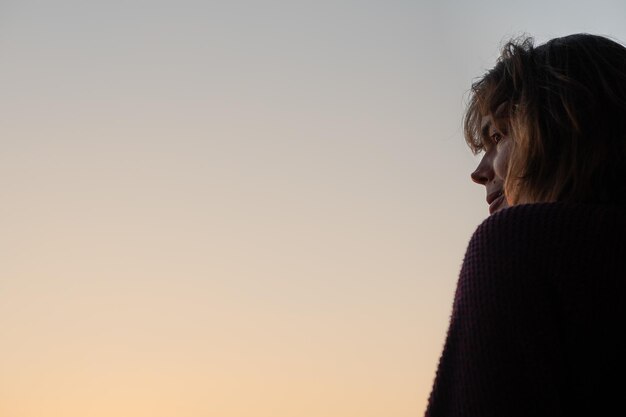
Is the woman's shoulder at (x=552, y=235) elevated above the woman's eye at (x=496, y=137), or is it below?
below

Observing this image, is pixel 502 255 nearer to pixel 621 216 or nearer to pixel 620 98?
pixel 621 216

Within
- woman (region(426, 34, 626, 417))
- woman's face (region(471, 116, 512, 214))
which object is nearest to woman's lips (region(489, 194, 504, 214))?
woman's face (region(471, 116, 512, 214))

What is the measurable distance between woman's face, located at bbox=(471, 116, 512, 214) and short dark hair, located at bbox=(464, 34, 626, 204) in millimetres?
18

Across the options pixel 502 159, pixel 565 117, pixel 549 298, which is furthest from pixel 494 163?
pixel 549 298

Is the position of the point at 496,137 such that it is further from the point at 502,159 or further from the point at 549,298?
the point at 549,298

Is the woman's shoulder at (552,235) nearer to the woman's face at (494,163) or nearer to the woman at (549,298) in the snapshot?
the woman at (549,298)

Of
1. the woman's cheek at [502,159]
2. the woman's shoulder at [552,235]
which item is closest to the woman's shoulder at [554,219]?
the woman's shoulder at [552,235]

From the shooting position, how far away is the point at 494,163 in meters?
0.77

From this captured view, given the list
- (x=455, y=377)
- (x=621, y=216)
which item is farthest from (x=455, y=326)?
(x=621, y=216)

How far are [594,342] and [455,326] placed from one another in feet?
0.35

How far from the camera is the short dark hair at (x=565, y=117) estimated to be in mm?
635

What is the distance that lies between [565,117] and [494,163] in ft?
0.39

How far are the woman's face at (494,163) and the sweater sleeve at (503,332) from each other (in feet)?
0.56

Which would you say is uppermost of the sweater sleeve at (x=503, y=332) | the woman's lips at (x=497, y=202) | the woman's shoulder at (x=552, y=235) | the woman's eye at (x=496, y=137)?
the woman's eye at (x=496, y=137)
